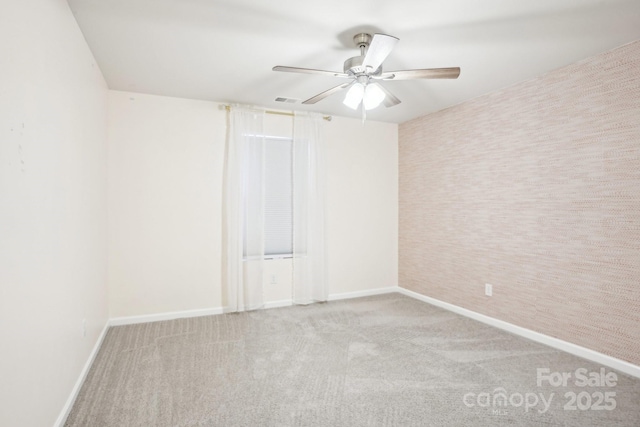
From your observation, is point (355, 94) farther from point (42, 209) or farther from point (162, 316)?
point (162, 316)

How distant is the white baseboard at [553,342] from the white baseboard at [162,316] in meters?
2.83

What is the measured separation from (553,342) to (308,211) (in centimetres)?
290

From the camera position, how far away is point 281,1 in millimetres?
2080

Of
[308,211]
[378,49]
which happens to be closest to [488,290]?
[308,211]

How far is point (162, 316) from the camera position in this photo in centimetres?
380

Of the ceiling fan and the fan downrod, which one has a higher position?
the fan downrod

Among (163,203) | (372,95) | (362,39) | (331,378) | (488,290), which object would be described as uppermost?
(362,39)

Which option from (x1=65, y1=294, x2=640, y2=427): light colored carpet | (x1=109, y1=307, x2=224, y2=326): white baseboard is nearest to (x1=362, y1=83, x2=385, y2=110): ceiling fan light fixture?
(x1=65, y1=294, x2=640, y2=427): light colored carpet

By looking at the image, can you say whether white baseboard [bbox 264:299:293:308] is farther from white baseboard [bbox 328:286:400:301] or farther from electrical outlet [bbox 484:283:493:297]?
electrical outlet [bbox 484:283:493:297]

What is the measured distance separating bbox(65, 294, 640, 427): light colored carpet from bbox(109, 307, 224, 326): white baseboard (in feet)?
0.36

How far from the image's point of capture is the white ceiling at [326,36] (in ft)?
7.00

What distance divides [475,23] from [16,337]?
3.08 metres

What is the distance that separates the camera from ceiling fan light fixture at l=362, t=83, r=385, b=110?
2.72m

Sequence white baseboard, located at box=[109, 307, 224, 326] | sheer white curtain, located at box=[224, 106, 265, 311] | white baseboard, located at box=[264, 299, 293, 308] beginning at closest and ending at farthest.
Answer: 1. white baseboard, located at box=[109, 307, 224, 326]
2. sheer white curtain, located at box=[224, 106, 265, 311]
3. white baseboard, located at box=[264, 299, 293, 308]
